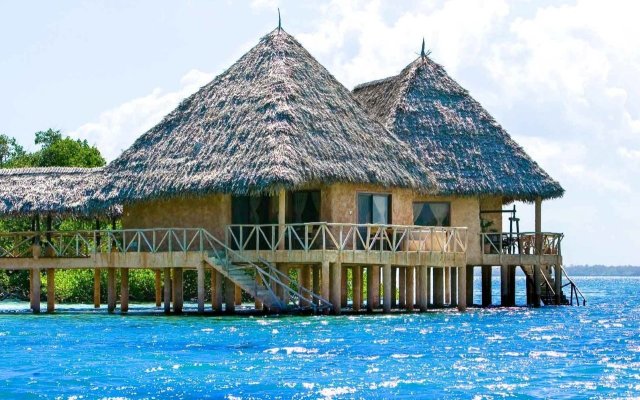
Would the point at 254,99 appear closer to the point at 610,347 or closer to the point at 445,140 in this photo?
the point at 445,140

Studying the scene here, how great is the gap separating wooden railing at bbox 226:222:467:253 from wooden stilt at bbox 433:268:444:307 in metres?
1.46

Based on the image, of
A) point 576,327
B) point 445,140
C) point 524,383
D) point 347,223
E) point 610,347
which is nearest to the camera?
point 524,383

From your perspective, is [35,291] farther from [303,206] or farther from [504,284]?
[504,284]

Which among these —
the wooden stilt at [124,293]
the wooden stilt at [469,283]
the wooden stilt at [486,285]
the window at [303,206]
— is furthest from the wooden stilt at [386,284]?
the wooden stilt at [486,285]

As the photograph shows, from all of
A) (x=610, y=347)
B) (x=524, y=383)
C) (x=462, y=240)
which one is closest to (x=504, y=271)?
(x=462, y=240)

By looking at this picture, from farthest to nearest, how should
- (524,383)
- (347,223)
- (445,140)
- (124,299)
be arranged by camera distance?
(445,140), (124,299), (347,223), (524,383)

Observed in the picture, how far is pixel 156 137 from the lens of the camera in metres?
38.4

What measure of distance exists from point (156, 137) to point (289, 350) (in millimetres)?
13808

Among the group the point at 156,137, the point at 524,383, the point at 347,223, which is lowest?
the point at 524,383

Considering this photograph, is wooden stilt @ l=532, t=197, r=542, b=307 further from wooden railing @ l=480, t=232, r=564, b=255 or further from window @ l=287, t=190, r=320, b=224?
window @ l=287, t=190, r=320, b=224

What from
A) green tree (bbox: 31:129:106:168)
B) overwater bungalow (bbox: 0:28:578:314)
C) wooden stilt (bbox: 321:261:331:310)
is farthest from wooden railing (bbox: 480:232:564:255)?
green tree (bbox: 31:129:106:168)

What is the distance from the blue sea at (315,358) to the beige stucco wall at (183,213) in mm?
2837

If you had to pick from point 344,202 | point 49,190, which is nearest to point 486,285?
point 344,202

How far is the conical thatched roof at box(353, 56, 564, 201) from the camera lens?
135 ft
